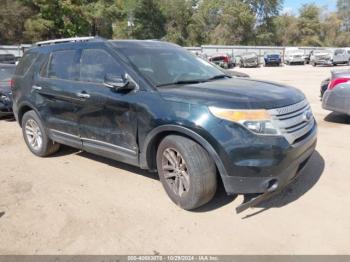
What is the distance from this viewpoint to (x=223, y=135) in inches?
133

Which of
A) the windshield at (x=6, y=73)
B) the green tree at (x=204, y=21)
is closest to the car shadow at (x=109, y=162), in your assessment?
the windshield at (x=6, y=73)

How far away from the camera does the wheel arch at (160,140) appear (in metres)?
3.48

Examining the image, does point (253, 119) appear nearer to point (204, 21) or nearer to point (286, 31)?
point (204, 21)

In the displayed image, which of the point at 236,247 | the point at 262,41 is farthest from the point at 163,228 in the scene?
the point at 262,41

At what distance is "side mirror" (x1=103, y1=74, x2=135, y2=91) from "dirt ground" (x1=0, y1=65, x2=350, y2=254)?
127cm

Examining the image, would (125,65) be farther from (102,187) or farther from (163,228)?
(163,228)

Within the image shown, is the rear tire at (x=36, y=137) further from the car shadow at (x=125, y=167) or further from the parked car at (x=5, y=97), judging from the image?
the parked car at (x=5, y=97)

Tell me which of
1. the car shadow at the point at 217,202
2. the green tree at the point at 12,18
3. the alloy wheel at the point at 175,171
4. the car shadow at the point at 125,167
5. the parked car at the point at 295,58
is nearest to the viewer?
the alloy wheel at the point at 175,171

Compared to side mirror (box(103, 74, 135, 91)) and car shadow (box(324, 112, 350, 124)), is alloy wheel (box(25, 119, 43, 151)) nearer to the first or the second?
side mirror (box(103, 74, 135, 91))

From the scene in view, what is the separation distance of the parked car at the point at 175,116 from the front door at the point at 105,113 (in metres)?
0.01

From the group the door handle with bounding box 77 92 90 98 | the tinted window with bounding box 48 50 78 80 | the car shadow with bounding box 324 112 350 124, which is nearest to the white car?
the car shadow with bounding box 324 112 350 124

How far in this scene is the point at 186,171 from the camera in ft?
12.2

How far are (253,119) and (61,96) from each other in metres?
2.84

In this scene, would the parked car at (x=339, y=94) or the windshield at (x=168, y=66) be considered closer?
the windshield at (x=168, y=66)
